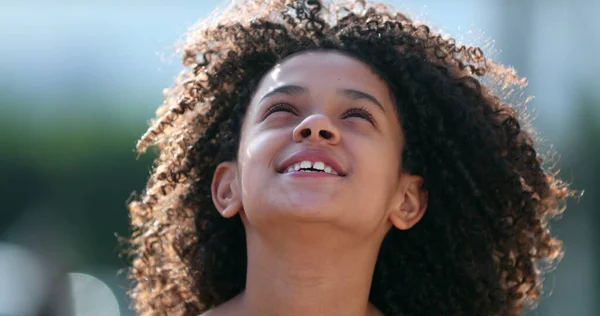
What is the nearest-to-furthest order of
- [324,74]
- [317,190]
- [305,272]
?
1. [317,190]
2. [305,272]
3. [324,74]

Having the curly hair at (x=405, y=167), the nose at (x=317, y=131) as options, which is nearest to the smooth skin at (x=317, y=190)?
the nose at (x=317, y=131)

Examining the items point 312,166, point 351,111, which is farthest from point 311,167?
point 351,111

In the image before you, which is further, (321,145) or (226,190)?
A: (226,190)

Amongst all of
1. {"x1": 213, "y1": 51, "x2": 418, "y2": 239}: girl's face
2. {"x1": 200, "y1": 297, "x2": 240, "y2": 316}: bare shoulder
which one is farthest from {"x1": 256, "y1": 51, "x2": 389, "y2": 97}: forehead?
{"x1": 200, "y1": 297, "x2": 240, "y2": 316}: bare shoulder

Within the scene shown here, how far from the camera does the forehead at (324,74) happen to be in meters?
2.94

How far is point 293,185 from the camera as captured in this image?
2.72 meters

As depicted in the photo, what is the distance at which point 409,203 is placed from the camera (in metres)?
3.06

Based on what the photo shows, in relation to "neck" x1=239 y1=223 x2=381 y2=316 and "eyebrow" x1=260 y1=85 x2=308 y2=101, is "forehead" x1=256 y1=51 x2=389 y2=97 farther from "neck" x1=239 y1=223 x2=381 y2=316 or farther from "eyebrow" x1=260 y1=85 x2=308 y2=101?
"neck" x1=239 y1=223 x2=381 y2=316

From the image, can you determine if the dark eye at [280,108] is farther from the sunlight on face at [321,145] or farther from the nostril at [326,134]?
the nostril at [326,134]

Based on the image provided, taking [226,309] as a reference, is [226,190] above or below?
above

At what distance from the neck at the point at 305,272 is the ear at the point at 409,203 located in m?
0.11

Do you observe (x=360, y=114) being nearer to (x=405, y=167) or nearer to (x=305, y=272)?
(x=405, y=167)

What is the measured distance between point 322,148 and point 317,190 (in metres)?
0.13

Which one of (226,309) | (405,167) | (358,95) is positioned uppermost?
(358,95)
